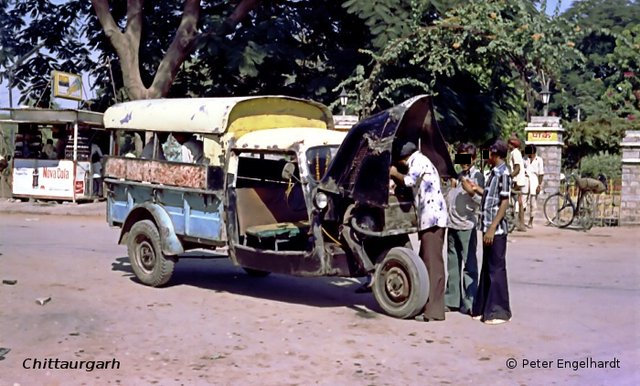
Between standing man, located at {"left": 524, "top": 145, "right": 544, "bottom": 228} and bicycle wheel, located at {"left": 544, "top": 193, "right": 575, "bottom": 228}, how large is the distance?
0.31m

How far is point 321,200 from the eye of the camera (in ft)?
27.5

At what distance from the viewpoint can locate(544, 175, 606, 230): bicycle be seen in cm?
1722

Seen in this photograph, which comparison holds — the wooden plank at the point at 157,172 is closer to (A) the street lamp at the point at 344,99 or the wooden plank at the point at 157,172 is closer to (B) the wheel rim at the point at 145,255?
(B) the wheel rim at the point at 145,255

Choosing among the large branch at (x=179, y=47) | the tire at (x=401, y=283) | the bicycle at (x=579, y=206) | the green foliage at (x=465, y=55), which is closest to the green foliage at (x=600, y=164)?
the green foliage at (x=465, y=55)

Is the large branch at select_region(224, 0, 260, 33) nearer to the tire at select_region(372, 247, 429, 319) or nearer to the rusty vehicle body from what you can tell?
the rusty vehicle body

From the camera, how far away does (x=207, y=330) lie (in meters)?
7.58

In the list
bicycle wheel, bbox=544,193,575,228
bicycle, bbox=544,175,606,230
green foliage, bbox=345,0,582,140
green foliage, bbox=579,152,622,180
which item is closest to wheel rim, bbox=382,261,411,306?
bicycle, bbox=544,175,606,230

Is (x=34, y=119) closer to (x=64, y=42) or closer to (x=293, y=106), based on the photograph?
(x=64, y=42)

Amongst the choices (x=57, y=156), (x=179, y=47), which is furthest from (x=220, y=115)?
(x=57, y=156)

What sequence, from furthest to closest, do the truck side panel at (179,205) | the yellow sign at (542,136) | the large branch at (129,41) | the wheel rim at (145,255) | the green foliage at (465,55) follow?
1. the large branch at (129,41)
2. the green foliage at (465,55)
3. the yellow sign at (542,136)
4. the wheel rim at (145,255)
5. the truck side panel at (179,205)

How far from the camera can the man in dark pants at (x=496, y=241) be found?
793 centimetres

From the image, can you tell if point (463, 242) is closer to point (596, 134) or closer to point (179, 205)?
point (179, 205)

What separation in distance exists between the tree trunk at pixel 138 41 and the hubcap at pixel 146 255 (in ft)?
44.8

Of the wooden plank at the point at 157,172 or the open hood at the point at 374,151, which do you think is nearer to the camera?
the open hood at the point at 374,151
